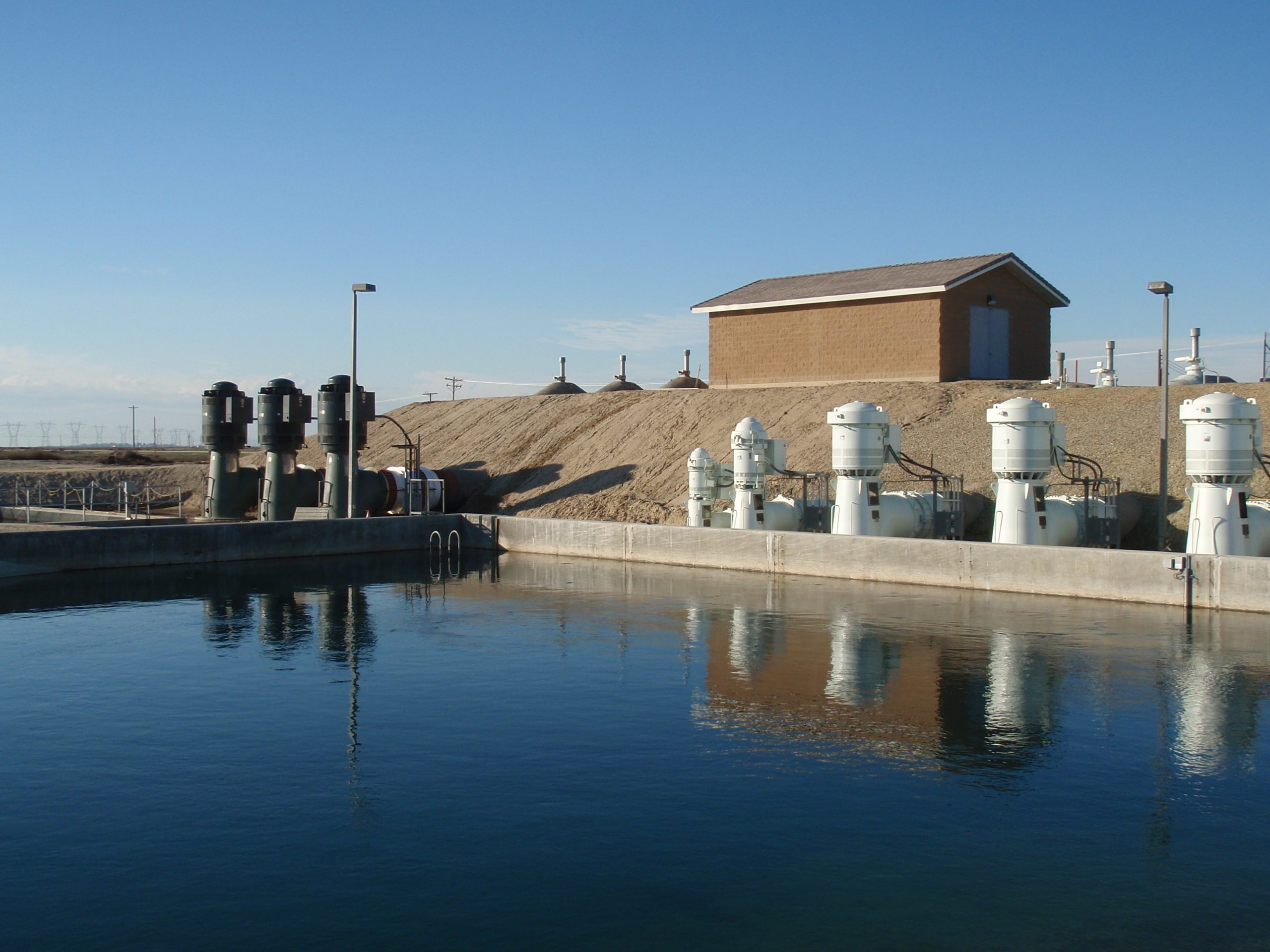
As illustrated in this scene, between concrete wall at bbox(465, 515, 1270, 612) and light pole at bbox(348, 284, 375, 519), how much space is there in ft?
15.8

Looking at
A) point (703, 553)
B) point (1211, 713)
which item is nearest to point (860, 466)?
point (703, 553)

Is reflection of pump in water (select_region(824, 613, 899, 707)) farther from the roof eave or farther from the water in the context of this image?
the roof eave

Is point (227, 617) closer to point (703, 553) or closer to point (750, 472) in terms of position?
point (703, 553)

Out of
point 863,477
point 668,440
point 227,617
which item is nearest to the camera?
point 227,617

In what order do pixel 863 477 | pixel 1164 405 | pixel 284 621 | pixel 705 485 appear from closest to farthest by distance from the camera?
pixel 284 621 < pixel 1164 405 < pixel 863 477 < pixel 705 485

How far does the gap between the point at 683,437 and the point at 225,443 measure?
14.5 metres

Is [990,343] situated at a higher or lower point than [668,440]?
higher

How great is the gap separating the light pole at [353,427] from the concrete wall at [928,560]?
4.80 m

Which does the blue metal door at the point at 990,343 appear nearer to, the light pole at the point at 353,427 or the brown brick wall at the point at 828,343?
the brown brick wall at the point at 828,343

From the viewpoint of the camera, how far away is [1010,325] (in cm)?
3953

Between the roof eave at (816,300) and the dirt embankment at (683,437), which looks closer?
the dirt embankment at (683,437)

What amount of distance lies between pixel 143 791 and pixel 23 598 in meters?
14.5

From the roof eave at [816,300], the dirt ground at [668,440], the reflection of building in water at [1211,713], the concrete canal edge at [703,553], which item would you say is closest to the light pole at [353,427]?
the concrete canal edge at [703,553]

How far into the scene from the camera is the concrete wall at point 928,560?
791 inches
